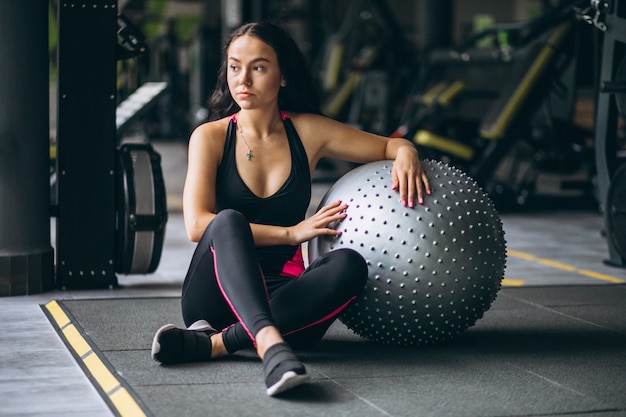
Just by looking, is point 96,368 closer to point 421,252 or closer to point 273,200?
point 273,200

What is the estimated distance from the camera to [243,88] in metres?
3.36

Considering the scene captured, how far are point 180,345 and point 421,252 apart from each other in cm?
86

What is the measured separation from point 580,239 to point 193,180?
461 centimetres

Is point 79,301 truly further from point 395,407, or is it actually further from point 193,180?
point 395,407

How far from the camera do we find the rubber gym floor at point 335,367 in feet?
9.43

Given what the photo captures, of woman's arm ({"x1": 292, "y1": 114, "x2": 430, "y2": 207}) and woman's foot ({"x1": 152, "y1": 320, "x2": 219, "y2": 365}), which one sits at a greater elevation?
woman's arm ({"x1": 292, "y1": 114, "x2": 430, "y2": 207})

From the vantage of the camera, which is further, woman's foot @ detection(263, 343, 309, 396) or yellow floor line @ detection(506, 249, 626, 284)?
yellow floor line @ detection(506, 249, 626, 284)

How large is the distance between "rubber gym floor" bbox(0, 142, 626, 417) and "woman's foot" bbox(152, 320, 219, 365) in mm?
37

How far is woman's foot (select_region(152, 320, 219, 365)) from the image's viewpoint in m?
3.24

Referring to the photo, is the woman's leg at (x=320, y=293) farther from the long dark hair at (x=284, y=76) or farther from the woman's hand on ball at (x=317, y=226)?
the long dark hair at (x=284, y=76)

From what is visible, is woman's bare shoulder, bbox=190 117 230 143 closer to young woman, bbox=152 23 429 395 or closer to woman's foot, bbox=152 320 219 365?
young woman, bbox=152 23 429 395

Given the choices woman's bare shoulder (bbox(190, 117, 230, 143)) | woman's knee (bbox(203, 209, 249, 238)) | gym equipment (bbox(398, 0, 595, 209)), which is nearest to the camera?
woman's knee (bbox(203, 209, 249, 238))

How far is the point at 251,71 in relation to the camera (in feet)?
11.1

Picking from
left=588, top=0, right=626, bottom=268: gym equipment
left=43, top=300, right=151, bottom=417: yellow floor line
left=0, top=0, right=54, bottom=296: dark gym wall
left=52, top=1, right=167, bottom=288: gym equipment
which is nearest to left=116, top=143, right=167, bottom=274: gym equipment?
left=52, top=1, right=167, bottom=288: gym equipment
